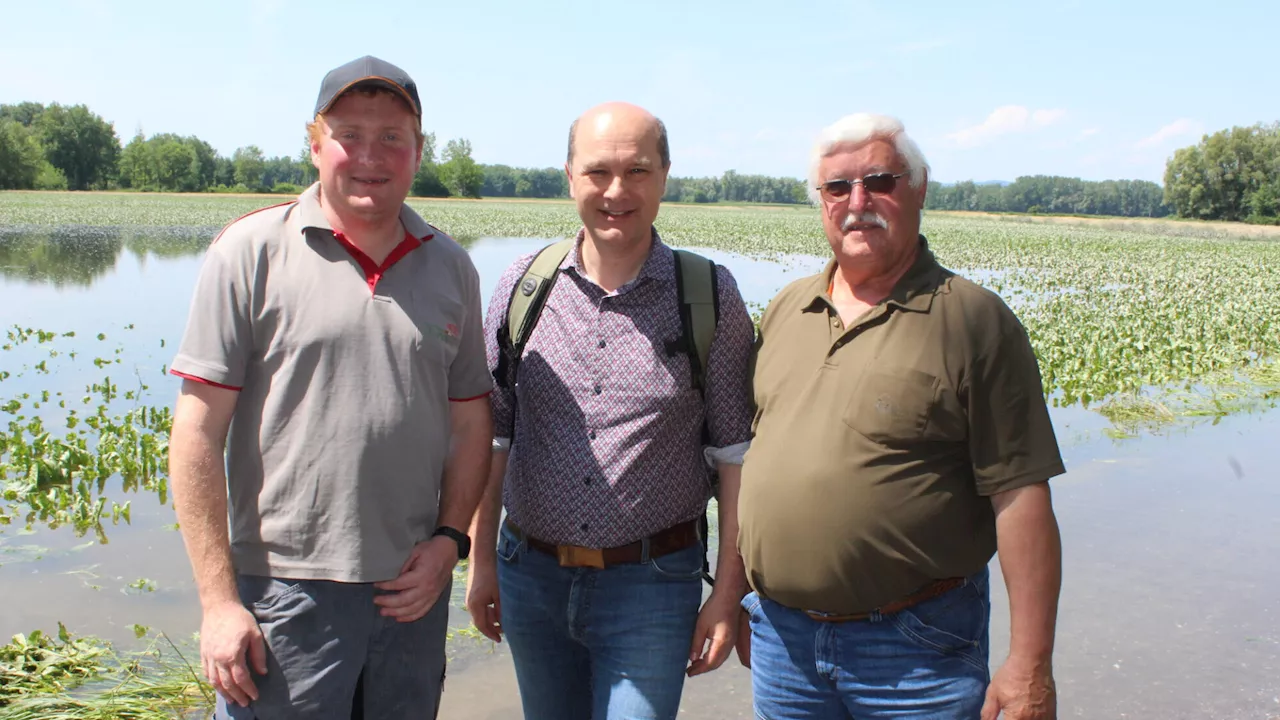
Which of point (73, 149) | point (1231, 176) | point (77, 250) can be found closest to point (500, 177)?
point (73, 149)

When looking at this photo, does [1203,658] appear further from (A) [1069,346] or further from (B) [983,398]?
(A) [1069,346]

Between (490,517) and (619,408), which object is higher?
(619,408)

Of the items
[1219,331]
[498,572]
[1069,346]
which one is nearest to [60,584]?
[498,572]

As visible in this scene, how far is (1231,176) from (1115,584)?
9421cm

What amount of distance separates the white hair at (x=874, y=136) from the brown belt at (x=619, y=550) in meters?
1.05

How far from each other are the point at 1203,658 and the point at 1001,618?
101 centimetres

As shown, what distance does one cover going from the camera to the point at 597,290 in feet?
8.68

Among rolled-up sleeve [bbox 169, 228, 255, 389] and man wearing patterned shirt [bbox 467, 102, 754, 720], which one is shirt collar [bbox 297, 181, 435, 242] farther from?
man wearing patterned shirt [bbox 467, 102, 754, 720]

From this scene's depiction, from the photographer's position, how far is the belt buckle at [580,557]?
255cm

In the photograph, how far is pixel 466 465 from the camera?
2.56m

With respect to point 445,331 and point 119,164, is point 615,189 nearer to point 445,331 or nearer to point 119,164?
point 445,331

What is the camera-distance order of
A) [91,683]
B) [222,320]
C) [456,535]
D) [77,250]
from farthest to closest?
[77,250]
[91,683]
[456,535]
[222,320]

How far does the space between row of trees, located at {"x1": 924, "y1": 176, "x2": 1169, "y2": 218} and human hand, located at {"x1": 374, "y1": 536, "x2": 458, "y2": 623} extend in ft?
475

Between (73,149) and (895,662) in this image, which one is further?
(73,149)
